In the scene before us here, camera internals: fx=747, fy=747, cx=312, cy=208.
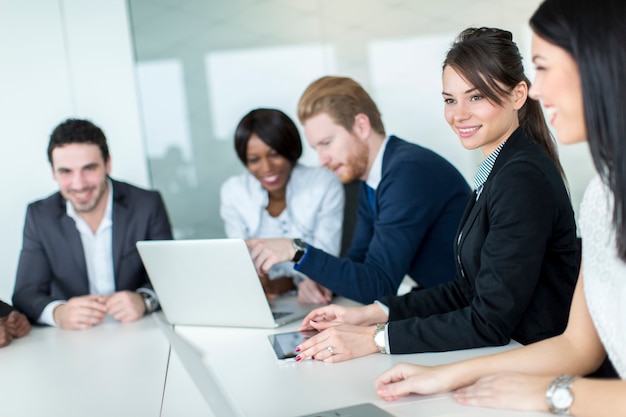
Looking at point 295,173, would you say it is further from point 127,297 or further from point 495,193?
point 495,193

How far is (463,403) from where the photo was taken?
140 cm

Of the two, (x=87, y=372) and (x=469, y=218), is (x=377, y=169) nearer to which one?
(x=469, y=218)

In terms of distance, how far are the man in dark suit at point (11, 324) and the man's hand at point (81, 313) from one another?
123mm

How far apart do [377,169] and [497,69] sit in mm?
849

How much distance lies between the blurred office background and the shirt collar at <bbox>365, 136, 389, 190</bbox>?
1.77 metres

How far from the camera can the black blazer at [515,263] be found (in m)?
1.73

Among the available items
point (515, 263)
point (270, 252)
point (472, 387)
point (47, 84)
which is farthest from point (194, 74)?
point (472, 387)

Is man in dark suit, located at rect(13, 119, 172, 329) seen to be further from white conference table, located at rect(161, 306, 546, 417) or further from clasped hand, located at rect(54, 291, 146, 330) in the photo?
white conference table, located at rect(161, 306, 546, 417)

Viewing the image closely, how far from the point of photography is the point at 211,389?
1.76 metres

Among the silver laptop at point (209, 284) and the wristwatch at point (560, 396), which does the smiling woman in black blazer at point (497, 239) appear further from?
the wristwatch at point (560, 396)

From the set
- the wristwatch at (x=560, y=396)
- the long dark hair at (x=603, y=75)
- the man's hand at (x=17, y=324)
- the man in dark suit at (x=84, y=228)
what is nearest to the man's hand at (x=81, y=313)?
the man's hand at (x=17, y=324)

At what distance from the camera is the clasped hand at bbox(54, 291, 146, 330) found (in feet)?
8.71

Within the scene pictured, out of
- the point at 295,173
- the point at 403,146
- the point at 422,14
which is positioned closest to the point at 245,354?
the point at 403,146

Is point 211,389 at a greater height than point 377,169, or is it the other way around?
point 377,169
